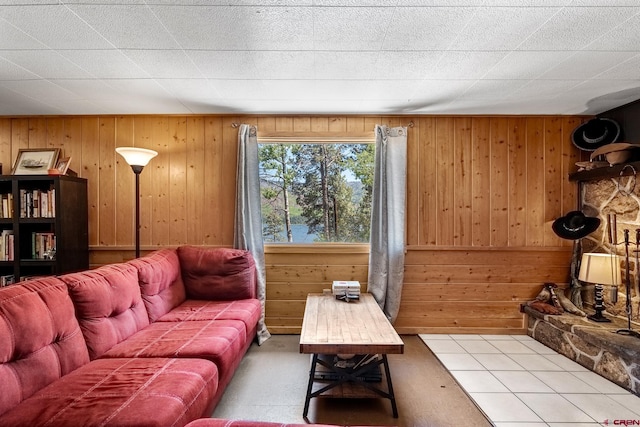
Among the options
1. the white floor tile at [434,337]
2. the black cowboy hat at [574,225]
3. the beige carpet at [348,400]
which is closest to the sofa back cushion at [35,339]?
the beige carpet at [348,400]

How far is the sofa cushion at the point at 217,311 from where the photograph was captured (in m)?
2.49

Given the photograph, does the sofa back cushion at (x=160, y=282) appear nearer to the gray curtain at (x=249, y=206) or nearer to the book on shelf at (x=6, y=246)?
the gray curtain at (x=249, y=206)

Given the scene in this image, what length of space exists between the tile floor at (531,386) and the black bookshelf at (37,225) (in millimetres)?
3597

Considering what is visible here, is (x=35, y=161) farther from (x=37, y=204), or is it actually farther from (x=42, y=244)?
(x=42, y=244)

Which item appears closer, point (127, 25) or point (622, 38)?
point (127, 25)

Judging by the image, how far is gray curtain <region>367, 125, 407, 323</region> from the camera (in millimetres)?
3279

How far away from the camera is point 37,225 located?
10.3 feet

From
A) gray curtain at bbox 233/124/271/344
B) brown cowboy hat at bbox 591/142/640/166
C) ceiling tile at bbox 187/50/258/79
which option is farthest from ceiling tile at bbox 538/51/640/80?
gray curtain at bbox 233/124/271/344

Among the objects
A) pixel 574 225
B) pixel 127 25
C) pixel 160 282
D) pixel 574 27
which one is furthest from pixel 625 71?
pixel 160 282

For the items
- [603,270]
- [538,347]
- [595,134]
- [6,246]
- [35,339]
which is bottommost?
[538,347]

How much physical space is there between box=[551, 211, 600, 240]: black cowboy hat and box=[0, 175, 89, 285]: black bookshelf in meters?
4.81

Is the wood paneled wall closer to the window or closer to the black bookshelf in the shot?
the window

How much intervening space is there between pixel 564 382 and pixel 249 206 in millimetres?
3024

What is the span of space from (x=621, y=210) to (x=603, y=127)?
858 mm
